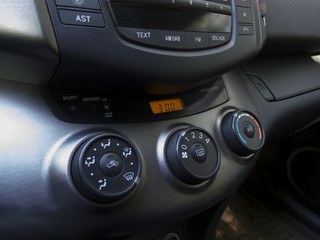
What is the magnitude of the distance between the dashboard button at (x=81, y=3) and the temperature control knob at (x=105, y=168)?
16 centimetres

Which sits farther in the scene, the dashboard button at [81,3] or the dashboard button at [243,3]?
the dashboard button at [243,3]

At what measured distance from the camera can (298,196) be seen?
42.3 inches

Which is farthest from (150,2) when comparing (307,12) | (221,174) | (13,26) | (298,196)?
(298,196)

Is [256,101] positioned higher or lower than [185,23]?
lower

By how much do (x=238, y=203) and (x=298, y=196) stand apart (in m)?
0.22

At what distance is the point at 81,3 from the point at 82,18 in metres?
0.02

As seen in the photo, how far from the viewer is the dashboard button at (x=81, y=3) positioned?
0.34 m

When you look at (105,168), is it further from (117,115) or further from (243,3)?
(243,3)

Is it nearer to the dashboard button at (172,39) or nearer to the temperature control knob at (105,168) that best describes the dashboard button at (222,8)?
the dashboard button at (172,39)

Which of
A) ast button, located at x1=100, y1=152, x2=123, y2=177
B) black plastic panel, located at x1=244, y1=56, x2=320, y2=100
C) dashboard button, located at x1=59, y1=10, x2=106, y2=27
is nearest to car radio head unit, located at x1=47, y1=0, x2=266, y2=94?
dashboard button, located at x1=59, y1=10, x2=106, y2=27

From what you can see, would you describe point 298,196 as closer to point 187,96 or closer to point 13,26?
point 187,96

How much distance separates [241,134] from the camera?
516 mm

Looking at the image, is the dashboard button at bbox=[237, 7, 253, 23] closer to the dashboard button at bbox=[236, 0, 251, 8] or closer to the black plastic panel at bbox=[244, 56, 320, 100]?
the dashboard button at bbox=[236, 0, 251, 8]

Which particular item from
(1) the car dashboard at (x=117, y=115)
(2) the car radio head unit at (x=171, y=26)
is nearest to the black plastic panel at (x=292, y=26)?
(1) the car dashboard at (x=117, y=115)
